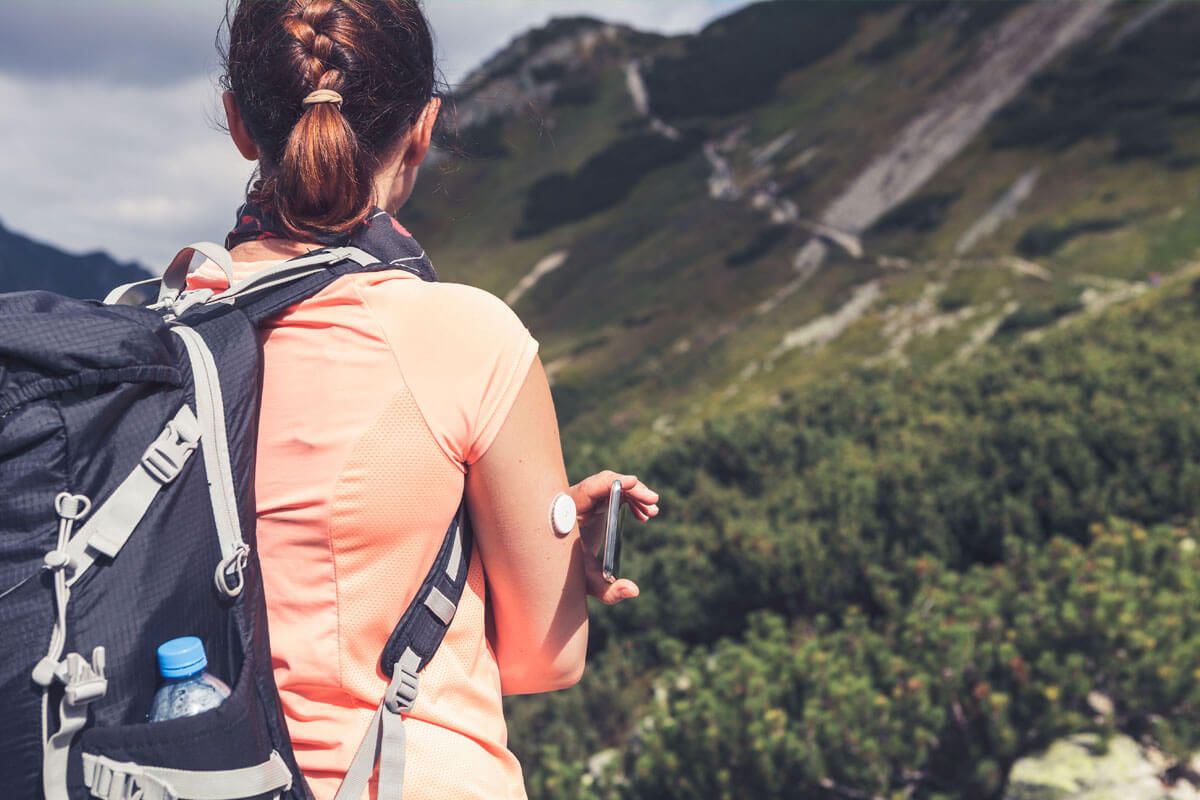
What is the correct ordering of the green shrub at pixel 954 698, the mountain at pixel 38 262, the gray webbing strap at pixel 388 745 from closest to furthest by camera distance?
the gray webbing strap at pixel 388 745 < the green shrub at pixel 954 698 < the mountain at pixel 38 262

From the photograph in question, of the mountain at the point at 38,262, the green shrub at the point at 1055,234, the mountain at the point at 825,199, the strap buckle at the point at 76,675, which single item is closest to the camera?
the strap buckle at the point at 76,675

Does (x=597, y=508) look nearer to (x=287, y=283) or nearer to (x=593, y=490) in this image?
(x=593, y=490)

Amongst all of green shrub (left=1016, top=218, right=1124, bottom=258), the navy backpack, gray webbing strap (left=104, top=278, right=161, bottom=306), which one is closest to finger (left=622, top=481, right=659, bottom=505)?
the navy backpack

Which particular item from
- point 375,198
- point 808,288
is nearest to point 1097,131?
point 808,288

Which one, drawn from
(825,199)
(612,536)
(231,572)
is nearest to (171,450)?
(231,572)

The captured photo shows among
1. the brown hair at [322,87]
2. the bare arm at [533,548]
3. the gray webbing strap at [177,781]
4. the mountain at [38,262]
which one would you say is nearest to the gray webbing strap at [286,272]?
the brown hair at [322,87]

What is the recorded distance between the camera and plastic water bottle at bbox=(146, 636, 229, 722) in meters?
1.51

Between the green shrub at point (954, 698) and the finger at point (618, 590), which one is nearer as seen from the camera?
the finger at point (618, 590)

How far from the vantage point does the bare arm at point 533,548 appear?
180cm

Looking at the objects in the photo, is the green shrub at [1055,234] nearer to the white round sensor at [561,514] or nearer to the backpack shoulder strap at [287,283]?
the white round sensor at [561,514]

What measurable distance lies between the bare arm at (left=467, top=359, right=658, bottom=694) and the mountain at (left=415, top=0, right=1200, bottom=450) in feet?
65.9

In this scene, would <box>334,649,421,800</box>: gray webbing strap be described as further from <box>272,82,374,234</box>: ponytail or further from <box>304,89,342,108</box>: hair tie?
<box>304,89,342,108</box>: hair tie

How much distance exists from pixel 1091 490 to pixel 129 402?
24.4 feet

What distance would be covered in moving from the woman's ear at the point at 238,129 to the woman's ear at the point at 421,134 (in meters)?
0.30
